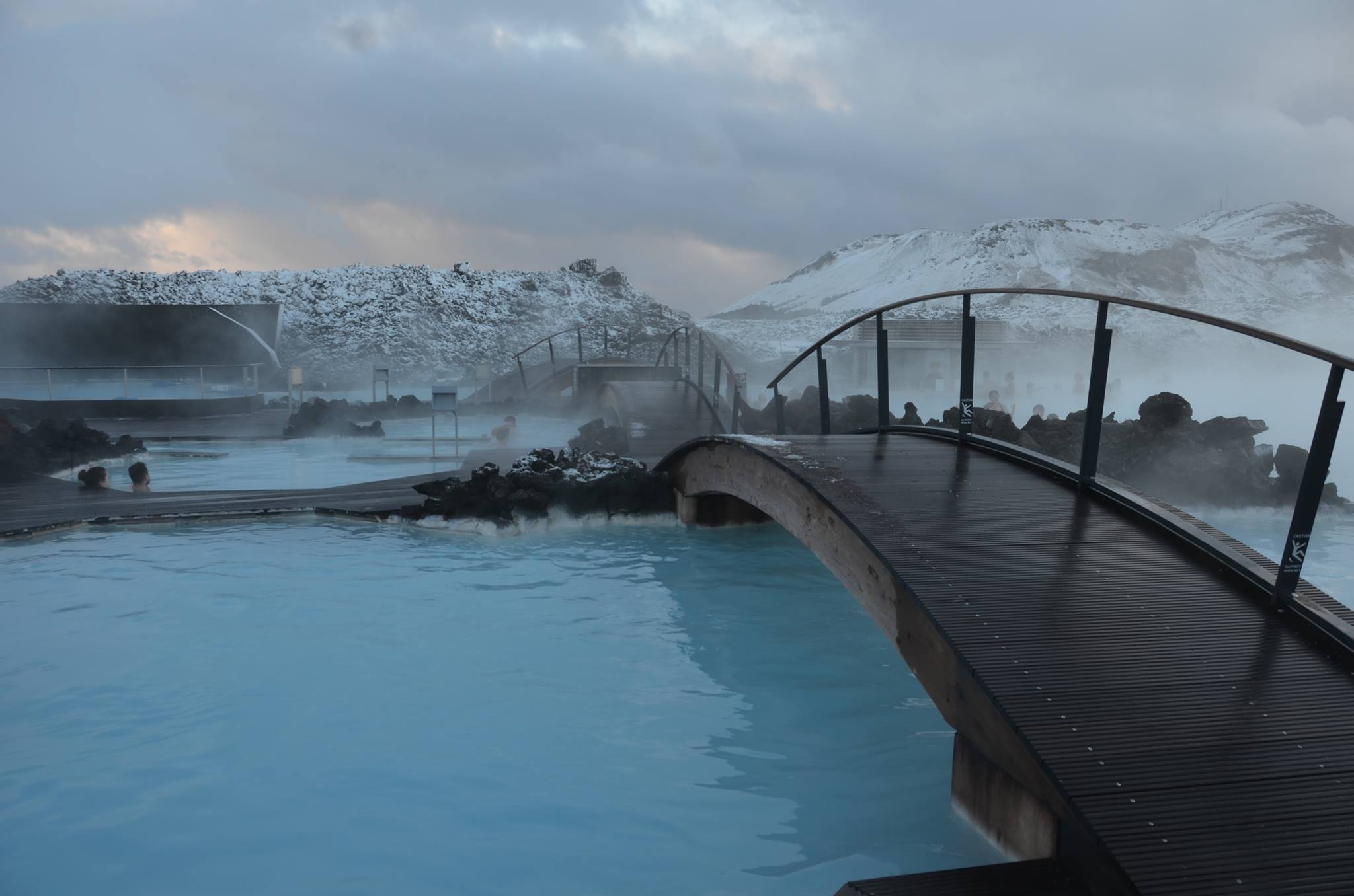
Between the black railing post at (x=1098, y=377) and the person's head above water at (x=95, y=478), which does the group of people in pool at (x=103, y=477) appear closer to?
the person's head above water at (x=95, y=478)

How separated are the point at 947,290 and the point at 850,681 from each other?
232 centimetres

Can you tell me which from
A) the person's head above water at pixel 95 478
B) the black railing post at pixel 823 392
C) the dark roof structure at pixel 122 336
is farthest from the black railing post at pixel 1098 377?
the dark roof structure at pixel 122 336

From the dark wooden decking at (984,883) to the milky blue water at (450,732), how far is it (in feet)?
2.05

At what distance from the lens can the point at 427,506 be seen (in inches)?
322

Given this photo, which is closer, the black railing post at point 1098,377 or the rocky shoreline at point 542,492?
the black railing post at point 1098,377

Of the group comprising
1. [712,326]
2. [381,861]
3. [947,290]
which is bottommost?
[381,861]

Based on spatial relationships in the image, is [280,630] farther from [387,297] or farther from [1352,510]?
[387,297]

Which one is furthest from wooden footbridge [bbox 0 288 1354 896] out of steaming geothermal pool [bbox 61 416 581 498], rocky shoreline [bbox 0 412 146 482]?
rocky shoreline [bbox 0 412 146 482]

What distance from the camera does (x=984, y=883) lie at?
2.31 metres

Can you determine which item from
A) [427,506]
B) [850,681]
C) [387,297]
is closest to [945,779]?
[850,681]

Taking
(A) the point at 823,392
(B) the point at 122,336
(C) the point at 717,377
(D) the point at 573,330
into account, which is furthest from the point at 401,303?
(A) the point at 823,392

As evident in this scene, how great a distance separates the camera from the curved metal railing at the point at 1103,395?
107 inches

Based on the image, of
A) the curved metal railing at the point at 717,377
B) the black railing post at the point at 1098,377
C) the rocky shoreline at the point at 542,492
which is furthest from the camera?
the curved metal railing at the point at 717,377

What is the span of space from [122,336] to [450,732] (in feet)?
91.1
